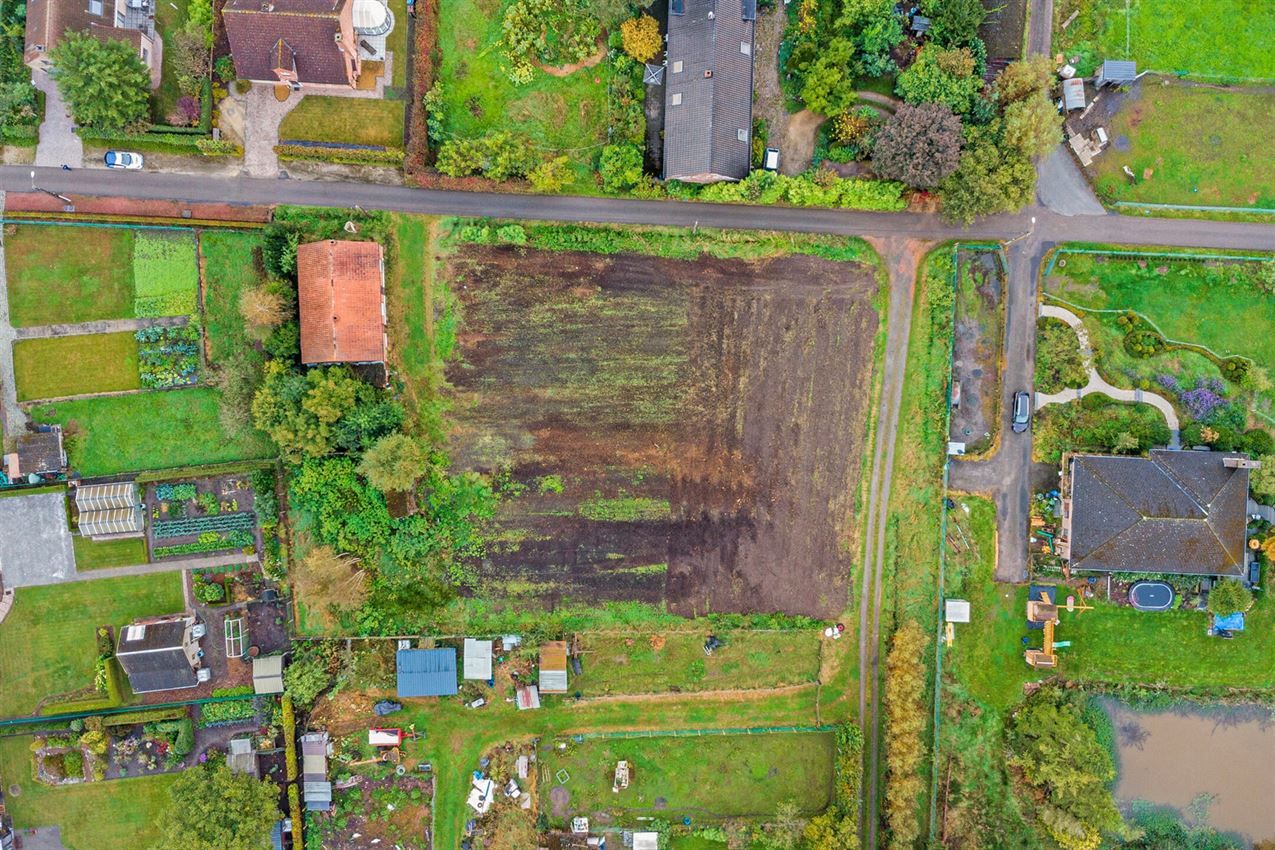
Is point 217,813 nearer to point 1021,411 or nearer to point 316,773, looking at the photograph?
point 316,773

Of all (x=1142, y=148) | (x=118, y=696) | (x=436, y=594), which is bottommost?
(x=118, y=696)

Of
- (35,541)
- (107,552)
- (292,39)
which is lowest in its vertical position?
(107,552)

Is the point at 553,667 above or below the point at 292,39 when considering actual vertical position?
below

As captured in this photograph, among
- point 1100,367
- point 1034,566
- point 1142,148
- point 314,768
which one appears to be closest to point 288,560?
point 314,768

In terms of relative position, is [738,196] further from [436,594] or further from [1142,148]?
[436,594]

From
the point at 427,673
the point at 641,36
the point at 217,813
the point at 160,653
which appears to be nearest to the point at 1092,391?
the point at 641,36

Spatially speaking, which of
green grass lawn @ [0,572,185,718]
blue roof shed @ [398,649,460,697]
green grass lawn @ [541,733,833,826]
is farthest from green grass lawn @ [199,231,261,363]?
green grass lawn @ [541,733,833,826]
